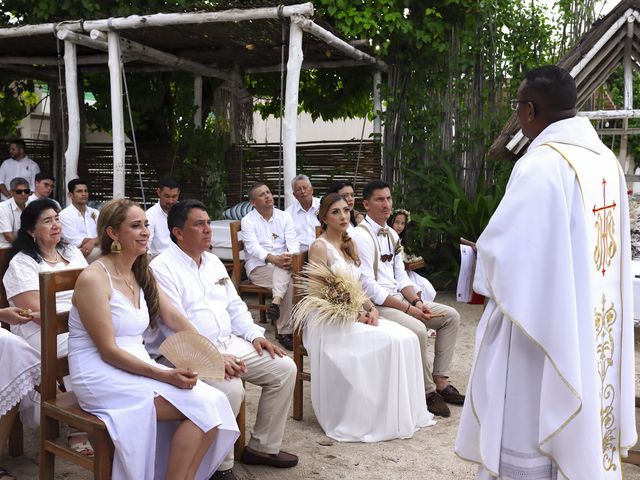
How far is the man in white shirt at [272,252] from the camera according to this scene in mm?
6812

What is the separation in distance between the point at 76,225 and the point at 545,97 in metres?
5.88

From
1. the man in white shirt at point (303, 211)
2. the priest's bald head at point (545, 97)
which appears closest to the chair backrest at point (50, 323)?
the priest's bald head at point (545, 97)

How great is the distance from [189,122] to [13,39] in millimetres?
2789

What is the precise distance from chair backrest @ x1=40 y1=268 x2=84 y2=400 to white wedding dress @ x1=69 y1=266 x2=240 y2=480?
0.07 m

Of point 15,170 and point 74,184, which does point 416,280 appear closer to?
point 74,184

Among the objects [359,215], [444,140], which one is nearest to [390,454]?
[359,215]

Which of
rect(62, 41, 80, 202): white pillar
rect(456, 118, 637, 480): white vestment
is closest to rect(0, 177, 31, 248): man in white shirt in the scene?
rect(62, 41, 80, 202): white pillar

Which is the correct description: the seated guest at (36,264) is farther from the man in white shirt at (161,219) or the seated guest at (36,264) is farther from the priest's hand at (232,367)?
the man in white shirt at (161,219)

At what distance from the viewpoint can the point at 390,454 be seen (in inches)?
168

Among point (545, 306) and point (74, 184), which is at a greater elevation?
point (74, 184)

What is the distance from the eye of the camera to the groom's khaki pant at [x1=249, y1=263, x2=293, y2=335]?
6801mm

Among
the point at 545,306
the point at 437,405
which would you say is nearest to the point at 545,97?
the point at 545,306

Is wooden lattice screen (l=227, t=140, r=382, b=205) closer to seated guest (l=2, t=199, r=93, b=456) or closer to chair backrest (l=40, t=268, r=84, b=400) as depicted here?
seated guest (l=2, t=199, r=93, b=456)

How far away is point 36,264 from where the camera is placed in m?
4.13
